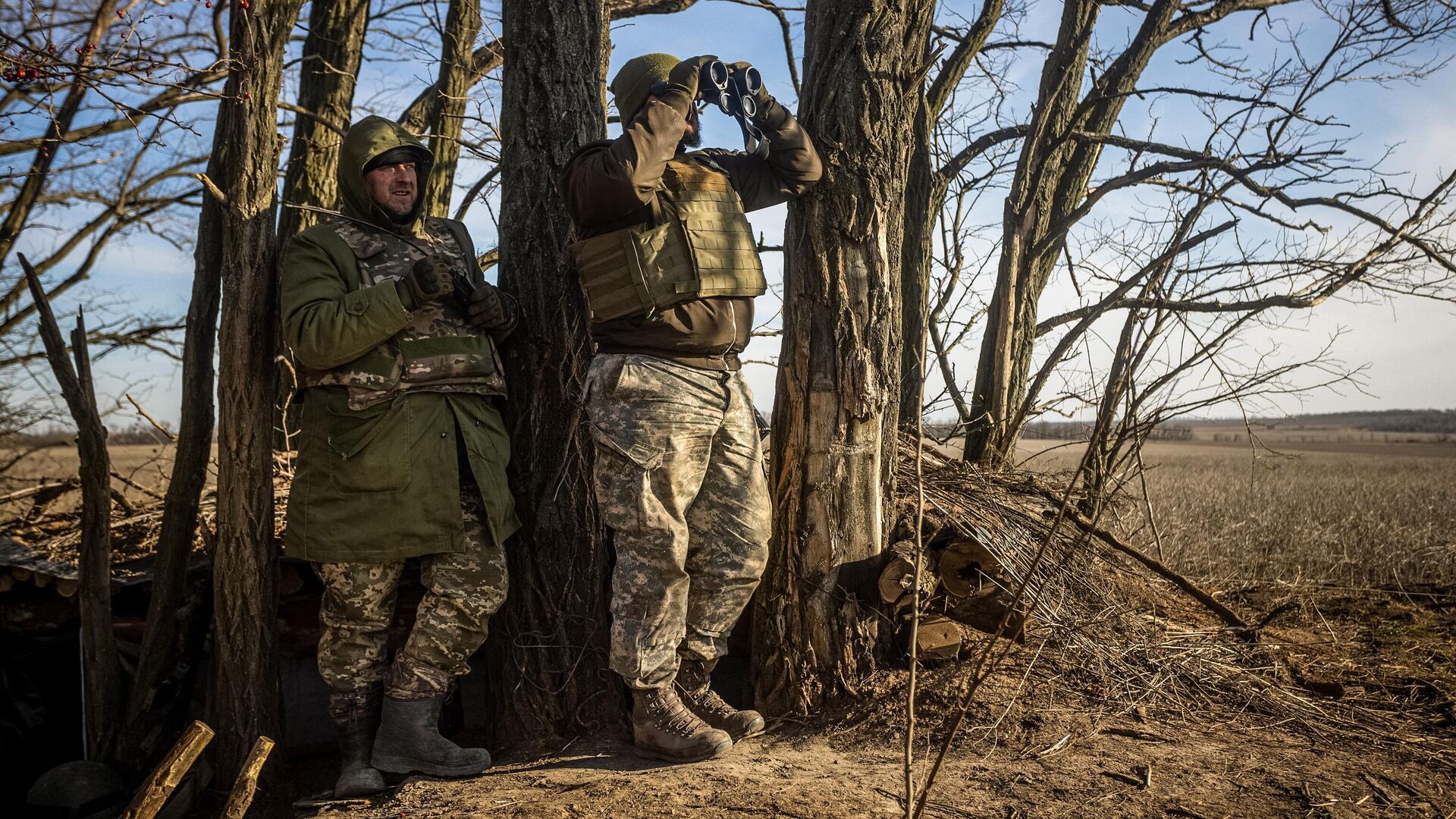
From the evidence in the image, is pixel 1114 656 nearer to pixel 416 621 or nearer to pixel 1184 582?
pixel 1184 582

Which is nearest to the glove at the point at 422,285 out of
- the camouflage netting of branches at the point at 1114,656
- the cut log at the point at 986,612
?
the camouflage netting of branches at the point at 1114,656

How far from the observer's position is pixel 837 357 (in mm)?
3699

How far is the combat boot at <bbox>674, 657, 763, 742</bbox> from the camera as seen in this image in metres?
3.46

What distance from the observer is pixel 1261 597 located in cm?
588

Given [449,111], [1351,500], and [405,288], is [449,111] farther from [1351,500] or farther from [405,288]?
[1351,500]

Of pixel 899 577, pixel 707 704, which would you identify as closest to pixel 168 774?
pixel 707 704

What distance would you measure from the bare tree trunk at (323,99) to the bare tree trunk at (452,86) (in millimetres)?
671

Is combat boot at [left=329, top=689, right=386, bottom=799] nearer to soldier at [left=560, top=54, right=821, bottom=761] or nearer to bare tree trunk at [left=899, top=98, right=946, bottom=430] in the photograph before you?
soldier at [left=560, top=54, right=821, bottom=761]

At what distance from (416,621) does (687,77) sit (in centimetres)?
220

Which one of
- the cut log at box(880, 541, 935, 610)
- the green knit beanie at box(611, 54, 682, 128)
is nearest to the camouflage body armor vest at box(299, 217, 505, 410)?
the green knit beanie at box(611, 54, 682, 128)

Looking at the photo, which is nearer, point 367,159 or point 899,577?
point 367,159

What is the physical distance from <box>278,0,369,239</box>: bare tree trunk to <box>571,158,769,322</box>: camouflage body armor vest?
399 centimetres

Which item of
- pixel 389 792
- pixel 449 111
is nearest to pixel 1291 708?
pixel 389 792

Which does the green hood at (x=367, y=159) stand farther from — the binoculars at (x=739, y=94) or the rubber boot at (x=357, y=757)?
the rubber boot at (x=357, y=757)
